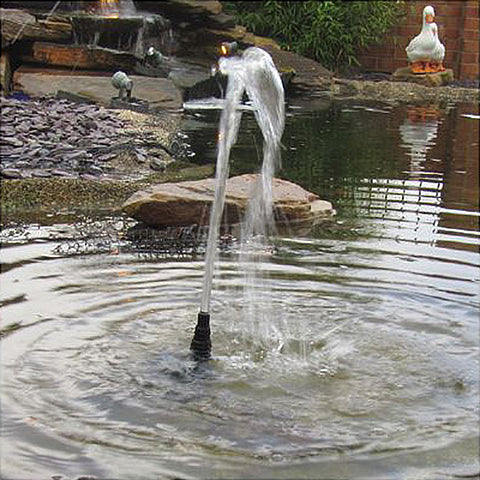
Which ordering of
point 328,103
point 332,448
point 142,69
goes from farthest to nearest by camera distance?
point 328,103
point 142,69
point 332,448

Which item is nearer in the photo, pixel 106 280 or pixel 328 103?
pixel 106 280

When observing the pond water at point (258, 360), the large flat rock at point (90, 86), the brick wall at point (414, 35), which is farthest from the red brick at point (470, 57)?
the pond water at point (258, 360)

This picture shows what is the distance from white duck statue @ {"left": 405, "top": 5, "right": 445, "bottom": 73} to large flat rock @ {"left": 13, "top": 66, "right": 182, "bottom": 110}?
5.85 metres

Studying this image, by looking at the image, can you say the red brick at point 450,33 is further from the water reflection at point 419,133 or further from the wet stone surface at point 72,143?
the wet stone surface at point 72,143

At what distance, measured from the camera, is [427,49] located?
55.5 ft

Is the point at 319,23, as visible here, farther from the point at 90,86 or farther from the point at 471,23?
the point at 90,86

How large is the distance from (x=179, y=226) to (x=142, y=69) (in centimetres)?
734

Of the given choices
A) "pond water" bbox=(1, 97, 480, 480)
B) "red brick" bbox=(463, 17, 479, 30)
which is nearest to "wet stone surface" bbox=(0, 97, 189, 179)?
"pond water" bbox=(1, 97, 480, 480)

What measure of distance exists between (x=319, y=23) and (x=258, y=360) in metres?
13.8

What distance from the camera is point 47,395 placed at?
3.72 metres

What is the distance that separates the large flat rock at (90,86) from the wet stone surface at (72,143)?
1376 millimetres

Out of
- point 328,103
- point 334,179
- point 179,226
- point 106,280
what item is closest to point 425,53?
point 328,103

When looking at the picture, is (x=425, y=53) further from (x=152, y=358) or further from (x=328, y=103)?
(x=152, y=358)

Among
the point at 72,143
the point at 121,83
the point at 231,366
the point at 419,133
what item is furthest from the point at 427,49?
the point at 231,366
